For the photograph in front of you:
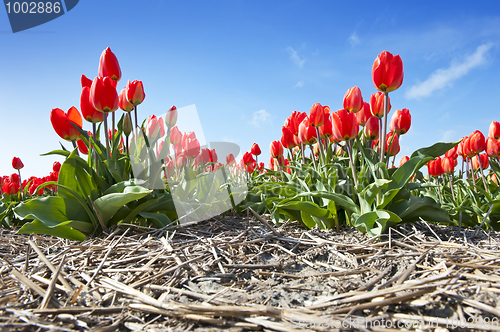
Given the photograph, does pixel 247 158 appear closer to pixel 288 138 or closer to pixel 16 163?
pixel 288 138

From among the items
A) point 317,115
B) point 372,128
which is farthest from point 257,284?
point 372,128

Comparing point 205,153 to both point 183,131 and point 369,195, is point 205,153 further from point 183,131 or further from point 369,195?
point 369,195

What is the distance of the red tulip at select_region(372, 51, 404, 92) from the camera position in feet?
6.61

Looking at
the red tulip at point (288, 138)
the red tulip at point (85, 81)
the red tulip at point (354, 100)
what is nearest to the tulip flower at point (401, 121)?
the red tulip at point (354, 100)

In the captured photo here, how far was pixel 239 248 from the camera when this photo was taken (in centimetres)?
181

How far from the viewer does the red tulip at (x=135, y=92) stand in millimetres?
2182

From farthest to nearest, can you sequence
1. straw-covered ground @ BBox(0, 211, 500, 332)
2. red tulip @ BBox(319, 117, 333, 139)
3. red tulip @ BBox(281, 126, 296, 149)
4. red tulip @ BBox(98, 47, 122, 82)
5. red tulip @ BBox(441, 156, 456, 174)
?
1. red tulip @ BBox(441, 156, 456, 174)
2. red tulip @ BBox(281, 126, 296, 149)
3. red tulip @ BBox(319, 117, 333, 139)
4. red tulip @ BBox(98, 47, 122, 82)
5. straw-covered ground @ BBox(0, 211, 500, 332)

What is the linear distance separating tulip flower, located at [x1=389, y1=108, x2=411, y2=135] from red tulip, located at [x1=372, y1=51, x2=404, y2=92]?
315 mm

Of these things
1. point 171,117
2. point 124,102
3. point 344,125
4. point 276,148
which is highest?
point 124,102

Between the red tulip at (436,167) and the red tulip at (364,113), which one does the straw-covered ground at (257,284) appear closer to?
the red tulip at (364,113)

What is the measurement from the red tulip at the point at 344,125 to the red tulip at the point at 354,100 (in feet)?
0.77

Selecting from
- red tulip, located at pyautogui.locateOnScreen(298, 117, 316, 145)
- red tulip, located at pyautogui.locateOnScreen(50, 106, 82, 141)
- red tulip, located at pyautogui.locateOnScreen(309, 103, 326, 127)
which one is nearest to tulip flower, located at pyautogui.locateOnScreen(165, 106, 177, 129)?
red tulip, located at pyautogui.locateOnScreen(50, 106, 82, 141)

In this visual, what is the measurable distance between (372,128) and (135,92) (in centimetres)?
179

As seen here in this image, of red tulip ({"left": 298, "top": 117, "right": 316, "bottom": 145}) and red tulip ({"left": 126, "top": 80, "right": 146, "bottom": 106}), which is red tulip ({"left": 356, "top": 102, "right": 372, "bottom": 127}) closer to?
red tulip ({"left": 298, "top": 117, "right": 316, "bottom": 145})
